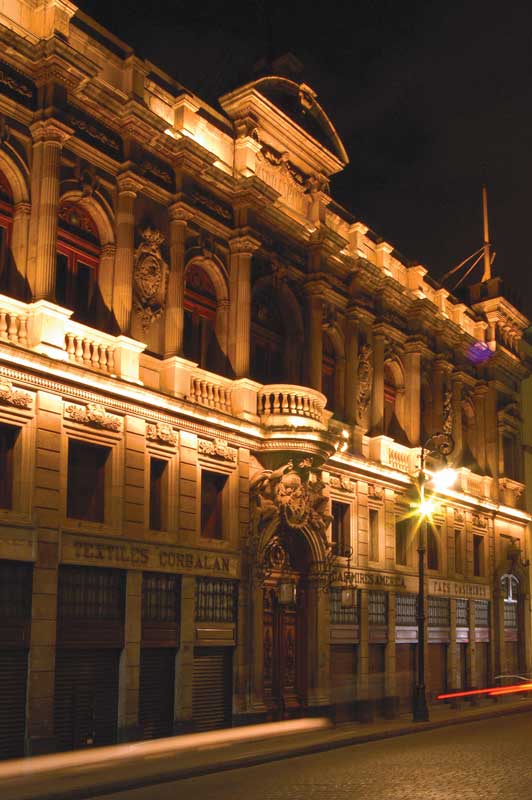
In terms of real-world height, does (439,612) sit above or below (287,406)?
below

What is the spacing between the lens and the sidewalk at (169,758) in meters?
16.7

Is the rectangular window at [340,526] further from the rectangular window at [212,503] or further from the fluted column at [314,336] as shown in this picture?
the rectangular window at [212,503]

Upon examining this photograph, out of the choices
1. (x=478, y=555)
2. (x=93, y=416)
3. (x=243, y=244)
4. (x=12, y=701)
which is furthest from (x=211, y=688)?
(x=478, y=555)

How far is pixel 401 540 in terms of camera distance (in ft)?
117

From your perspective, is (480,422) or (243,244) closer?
(243,244)

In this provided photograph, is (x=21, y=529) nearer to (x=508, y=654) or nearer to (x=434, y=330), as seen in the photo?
(x=434, y=330)

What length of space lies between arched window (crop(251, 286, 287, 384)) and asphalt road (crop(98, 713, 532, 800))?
1126cm

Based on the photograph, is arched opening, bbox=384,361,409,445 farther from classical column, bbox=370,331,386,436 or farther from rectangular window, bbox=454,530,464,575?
rectangular window, bbox=454,530,464,575

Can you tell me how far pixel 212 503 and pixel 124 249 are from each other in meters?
7.04

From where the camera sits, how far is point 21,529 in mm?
20578

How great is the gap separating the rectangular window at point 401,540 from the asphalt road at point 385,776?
1113 centimetres

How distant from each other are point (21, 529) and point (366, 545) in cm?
1494

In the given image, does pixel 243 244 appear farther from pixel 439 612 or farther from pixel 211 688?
pixel 439 612

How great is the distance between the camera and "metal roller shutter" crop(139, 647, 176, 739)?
23.6 meters
